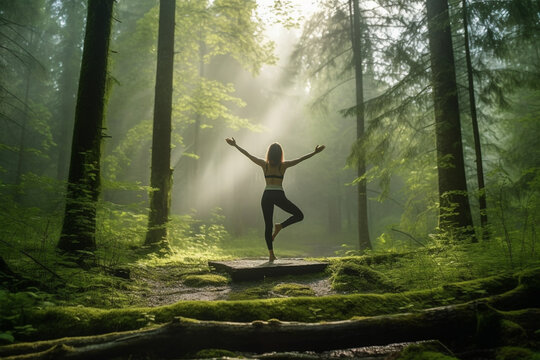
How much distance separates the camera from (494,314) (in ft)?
9.45

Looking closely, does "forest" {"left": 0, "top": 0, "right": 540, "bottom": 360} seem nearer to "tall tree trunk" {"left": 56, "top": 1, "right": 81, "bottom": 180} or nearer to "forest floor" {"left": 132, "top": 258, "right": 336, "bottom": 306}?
"forest floor" {"left": 132, "top": 258, "right": 336, "bottom": 306}

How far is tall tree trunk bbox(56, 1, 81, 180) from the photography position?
80.1ft

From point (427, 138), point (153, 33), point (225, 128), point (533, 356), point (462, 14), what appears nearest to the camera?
point (533, 356)

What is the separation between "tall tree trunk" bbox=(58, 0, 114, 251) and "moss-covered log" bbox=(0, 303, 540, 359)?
337 cm

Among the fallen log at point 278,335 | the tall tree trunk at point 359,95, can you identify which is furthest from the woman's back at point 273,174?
the tall tree trunk at point 359,95

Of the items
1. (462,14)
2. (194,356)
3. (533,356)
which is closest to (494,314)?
(533,356)

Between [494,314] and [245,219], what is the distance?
911 inches

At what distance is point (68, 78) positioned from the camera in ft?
82.6

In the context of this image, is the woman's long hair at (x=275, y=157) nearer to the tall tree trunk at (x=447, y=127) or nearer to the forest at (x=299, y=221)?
the forest at (x=299, y=221)

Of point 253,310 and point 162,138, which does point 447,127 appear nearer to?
point 253,310

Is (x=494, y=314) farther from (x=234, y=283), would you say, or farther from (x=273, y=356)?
(x=234, y=283)

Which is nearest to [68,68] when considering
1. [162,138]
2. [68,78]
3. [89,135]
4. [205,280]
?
[68,78]

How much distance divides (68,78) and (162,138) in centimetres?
2076

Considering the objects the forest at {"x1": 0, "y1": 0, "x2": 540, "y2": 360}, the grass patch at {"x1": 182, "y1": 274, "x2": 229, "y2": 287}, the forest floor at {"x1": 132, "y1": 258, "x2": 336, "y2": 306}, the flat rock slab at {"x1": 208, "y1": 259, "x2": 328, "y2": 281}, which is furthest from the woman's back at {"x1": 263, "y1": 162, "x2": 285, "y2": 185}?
the grass patch at {"x1": 182, "y1": 274, "x2": 229, "y2": 287}
